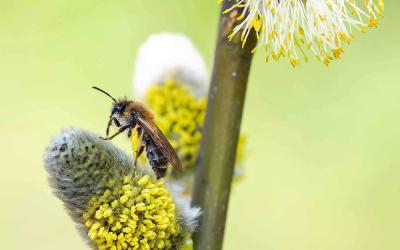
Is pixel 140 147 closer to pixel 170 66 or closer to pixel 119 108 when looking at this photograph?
pixel 119 108

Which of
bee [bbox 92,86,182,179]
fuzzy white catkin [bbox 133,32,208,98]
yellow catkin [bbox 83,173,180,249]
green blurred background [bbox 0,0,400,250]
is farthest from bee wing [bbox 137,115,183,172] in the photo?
green blurred background [bbox 0,0,400,250]

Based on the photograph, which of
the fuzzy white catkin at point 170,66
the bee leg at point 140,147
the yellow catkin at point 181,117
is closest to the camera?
the bee leg at point 140,147

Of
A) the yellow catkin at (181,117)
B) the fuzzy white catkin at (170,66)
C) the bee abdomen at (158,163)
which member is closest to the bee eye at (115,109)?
the bee abdomen at (158,163)

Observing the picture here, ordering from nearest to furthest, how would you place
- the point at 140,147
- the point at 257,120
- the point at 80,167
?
the point at 80,167 → the point at 140,147 → the point at 257,120

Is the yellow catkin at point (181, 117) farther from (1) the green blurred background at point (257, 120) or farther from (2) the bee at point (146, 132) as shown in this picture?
(1) the green blurred background at point (257, 120)

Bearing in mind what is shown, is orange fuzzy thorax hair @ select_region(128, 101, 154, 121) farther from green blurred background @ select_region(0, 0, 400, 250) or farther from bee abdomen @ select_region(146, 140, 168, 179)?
green blurred background @ select_region(0, 0, 400, 250)

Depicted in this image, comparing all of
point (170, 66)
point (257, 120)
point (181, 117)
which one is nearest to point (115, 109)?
point (181, 117)

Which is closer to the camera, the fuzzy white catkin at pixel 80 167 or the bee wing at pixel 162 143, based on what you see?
the fuzzy white catkin at pixel 80 167
